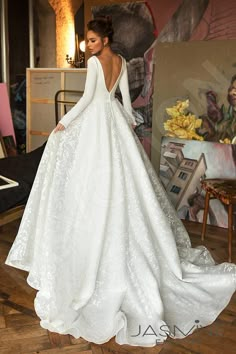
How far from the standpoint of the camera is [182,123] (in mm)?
3695

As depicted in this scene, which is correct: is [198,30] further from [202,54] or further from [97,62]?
[97,62]

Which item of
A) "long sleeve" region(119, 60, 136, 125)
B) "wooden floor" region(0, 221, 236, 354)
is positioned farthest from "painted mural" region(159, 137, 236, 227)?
"wooden floor" region(0, 221, 236, 354)

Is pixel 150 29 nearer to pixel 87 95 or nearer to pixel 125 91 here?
pixel 125 91

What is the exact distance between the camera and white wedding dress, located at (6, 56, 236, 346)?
2.03 meters

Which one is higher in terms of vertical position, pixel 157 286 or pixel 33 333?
pixel 157 286

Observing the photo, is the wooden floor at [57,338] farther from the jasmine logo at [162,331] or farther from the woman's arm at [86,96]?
the woman's arm at [86,96]

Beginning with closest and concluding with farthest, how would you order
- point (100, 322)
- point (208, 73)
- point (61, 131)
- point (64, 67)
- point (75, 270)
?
point (100, 322)
point (75, 270)
point (61, 131)
point (208, 73)
point (64, 67)

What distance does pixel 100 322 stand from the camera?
2008 mm

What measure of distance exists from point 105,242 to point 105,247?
29 mm

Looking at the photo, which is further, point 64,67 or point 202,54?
point 64,67

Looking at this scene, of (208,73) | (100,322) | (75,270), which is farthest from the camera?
(208,73)

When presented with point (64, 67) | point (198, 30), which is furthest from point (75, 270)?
point (64, 67)

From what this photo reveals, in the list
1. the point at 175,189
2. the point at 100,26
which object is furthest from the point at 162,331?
the point at 175,189

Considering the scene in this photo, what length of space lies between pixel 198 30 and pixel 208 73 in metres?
0.43
